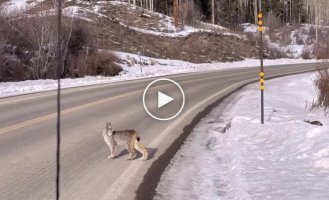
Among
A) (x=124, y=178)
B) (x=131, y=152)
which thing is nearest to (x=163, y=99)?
(x=131, y=152)

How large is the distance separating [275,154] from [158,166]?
6.29 feet

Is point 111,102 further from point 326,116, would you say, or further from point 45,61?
point 45,61

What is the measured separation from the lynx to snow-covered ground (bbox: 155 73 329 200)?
0.58 metres

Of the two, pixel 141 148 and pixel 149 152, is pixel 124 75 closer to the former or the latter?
pixel 149 152

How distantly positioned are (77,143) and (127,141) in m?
1.56

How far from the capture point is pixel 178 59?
4172 centimetres

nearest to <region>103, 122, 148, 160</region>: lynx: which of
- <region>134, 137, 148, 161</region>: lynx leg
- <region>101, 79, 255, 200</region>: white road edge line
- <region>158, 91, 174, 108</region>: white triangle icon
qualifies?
<region>134, 137, 148, 161</region>: lynx leg

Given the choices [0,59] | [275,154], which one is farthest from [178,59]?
[275,154]

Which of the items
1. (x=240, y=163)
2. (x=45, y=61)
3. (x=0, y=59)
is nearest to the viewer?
(x=240, y=163)
